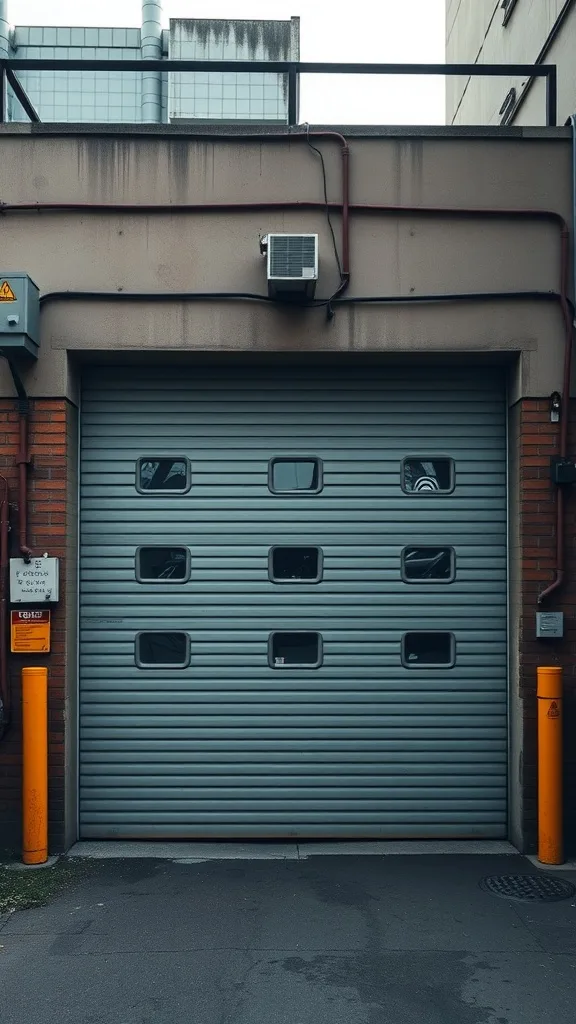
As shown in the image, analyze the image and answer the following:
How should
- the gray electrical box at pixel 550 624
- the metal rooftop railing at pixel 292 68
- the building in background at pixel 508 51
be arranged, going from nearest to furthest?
1. the gray electrical box at pixel 550 624
2. the metal rooftop railing at pixel 292 68
3. the building in background at pixel 508 51

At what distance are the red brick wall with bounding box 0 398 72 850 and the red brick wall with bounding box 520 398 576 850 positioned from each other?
3.39 metres

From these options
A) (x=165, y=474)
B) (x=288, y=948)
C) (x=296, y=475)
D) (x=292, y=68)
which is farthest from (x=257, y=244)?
(x=288, y=948)

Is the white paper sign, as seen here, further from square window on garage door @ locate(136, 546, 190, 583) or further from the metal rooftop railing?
the metal rooftop railing

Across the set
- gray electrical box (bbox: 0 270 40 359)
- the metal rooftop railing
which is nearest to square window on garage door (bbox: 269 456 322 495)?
gray electrical box (bbox: 0 270 40 359)

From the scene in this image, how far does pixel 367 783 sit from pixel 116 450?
323 cm

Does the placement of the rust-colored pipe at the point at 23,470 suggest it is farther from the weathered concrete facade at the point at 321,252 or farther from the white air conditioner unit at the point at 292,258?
the white air conditioner unit at the point at 292,258

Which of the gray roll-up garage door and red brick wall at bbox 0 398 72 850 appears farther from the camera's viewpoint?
the gray roll-up garage door

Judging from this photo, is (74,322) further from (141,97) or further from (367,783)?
(141,97)

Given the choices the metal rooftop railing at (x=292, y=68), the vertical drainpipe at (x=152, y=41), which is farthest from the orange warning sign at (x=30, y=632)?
the vertical drainpipe at (x=152, y=41)

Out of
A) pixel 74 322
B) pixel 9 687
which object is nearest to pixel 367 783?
pixel 9 687

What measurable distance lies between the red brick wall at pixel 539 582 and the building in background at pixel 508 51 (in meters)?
3.14

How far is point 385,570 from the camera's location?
7066 mm

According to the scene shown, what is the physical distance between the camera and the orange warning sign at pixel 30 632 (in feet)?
21.5

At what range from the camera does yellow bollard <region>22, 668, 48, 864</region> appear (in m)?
6.32
